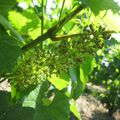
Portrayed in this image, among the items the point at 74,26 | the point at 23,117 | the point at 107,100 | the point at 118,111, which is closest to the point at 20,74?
the point at 23,117

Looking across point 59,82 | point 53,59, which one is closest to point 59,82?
point 59,82

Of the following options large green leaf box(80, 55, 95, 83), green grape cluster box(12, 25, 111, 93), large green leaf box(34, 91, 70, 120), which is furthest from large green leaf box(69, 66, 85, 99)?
green grape cluster box(12, 25, 111, 93)

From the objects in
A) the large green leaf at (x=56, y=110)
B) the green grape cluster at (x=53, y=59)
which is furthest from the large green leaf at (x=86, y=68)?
the green grape cluster at (x=53, y=59)

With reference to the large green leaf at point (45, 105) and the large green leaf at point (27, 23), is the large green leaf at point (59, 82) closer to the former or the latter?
the large green leaf at point (45, 105)

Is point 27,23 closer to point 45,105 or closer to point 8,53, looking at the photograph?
point 45,105

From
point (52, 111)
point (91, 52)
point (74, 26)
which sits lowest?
point (52, 111)

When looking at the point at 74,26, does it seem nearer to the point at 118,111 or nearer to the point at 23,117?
the point at 23,117
